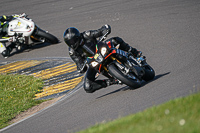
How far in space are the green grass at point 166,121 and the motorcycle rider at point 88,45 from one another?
2.56m

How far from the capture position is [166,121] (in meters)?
4.83

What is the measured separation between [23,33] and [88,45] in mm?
7054

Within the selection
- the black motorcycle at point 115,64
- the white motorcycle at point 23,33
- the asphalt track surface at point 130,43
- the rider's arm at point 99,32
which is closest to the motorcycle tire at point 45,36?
the white motorcycle at point 23,33

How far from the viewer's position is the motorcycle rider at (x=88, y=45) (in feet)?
26.4

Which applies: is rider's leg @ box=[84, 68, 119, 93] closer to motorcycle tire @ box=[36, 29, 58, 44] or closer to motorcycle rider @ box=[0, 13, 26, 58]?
motorcycle tire @ box=[36, 29, 58, 44]

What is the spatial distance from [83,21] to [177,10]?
4.25 m

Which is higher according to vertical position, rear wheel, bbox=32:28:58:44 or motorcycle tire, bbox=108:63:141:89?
motorcycle tire, bbox=108:63:141:89

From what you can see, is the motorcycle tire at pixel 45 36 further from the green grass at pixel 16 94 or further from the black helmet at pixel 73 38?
the black helmet at pixel 73 38

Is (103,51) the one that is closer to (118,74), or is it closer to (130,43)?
(118,74)

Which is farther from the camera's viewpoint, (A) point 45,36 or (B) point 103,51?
(A) point 45,36

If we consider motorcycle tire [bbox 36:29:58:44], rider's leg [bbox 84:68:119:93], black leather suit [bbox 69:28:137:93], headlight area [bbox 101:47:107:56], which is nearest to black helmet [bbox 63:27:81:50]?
black leather suit [bbox 69:28:137:93]

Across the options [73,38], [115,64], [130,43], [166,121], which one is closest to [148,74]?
[115,64]

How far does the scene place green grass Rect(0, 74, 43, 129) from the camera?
982 cm

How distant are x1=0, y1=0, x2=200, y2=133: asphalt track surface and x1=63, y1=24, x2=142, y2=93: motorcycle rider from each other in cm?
36
